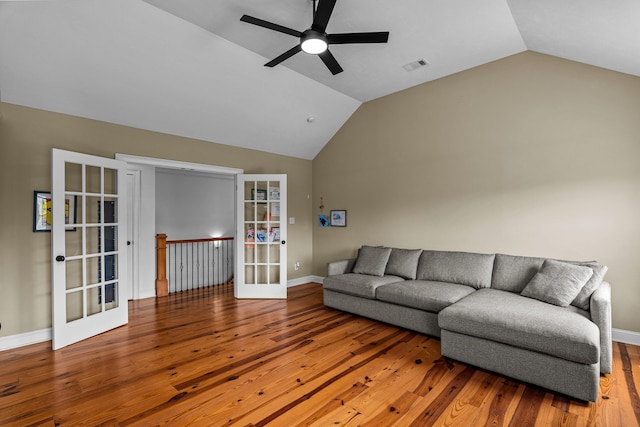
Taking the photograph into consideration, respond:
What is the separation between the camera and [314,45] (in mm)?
2777

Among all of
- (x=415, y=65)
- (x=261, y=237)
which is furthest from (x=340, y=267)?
(x=415, y=65)

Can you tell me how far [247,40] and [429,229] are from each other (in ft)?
11.6

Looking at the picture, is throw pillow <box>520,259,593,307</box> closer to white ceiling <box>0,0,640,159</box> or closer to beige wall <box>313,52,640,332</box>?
beige wall <box>313,52,640,332</box>

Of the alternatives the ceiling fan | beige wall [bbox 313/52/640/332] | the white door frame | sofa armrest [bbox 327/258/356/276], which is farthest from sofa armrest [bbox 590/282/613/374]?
the white door frame

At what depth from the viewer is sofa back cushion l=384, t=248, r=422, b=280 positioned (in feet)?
14.4

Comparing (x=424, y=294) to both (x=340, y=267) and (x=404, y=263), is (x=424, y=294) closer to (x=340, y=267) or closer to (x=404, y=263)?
(x=404, y=263)

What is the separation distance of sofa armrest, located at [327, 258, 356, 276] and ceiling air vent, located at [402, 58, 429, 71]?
2.95 meters

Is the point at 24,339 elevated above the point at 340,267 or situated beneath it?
situated beneath

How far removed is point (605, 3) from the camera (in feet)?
7.45

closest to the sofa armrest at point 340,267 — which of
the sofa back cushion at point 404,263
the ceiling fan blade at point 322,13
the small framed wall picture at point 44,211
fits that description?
the sofa back cushion at point 404,263

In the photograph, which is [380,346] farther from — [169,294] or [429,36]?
[169,294]

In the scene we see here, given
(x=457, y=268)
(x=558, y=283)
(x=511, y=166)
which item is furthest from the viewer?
(x=457, y=268)

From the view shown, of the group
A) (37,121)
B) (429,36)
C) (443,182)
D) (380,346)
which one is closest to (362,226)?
(443,182)

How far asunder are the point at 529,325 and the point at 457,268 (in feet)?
5.00
